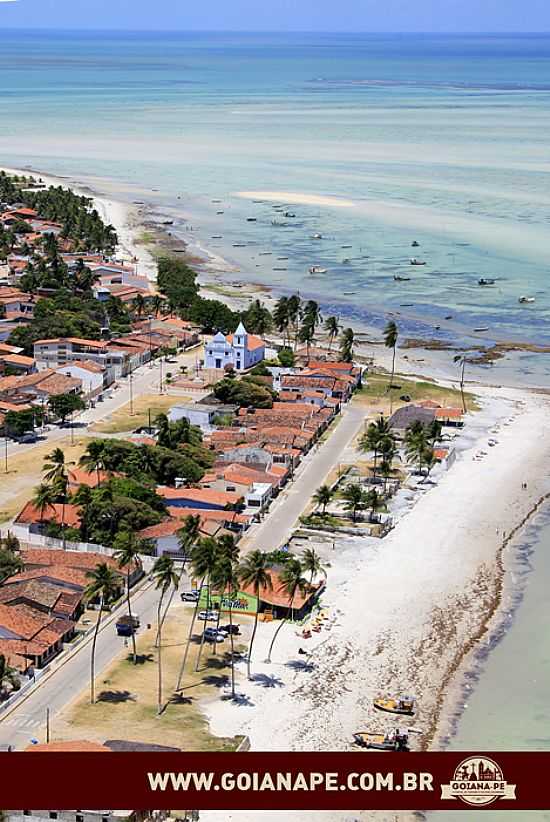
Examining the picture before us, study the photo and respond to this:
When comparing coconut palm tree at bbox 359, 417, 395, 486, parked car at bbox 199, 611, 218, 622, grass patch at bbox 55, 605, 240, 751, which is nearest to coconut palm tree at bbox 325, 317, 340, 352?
coconut palm tree at bbox 359, 417, 395, 486

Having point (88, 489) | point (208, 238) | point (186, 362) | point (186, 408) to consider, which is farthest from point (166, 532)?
point (208, 238)

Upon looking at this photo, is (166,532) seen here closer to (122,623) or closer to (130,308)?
(122,623)

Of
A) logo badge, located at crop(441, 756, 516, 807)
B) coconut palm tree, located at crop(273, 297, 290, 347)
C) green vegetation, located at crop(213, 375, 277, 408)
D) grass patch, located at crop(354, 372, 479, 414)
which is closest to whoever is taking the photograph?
logo badge, located at crop(441, 756, 516, 807)

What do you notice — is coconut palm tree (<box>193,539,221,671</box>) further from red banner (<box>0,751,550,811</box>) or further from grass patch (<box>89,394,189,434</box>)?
grass patch (<box>89,394,189,434</box>)

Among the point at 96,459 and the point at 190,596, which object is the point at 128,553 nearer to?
the point at 190,596

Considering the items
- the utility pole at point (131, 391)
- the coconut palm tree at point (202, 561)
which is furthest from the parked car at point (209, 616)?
the utility pole at point (131, 391)

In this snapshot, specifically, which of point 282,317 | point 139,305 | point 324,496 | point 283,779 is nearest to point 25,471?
point 324,496

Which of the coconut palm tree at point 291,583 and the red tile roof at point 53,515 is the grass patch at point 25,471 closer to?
the red tile roof at point 53,515
